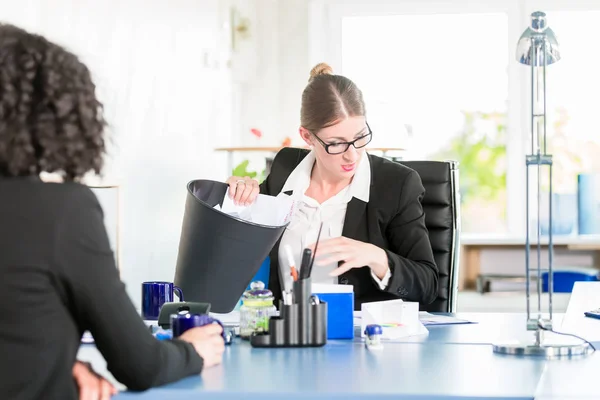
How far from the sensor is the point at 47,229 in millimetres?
1034

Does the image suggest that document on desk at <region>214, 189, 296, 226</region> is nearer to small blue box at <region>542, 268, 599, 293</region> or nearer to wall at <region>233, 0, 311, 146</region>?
small blue box at <region>542, 268, 599, 293</region>

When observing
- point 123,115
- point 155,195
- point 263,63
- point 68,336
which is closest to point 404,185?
point 68,336

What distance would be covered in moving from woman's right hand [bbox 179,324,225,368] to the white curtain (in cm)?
172

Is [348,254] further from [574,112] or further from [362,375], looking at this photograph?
[574,112]

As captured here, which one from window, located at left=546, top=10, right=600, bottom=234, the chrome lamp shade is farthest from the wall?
the chrome lamp shade

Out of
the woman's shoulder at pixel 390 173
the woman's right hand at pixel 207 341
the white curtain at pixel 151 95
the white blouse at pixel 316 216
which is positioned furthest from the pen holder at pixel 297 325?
the white curtain at pixel 151 95

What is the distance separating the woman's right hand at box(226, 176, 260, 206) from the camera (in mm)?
2152

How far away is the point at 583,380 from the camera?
130 cm

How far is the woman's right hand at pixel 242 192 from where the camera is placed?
2.15 meters

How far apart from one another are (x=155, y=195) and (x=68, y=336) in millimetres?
2990

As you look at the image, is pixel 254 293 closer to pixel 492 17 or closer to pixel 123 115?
pixel 123 115

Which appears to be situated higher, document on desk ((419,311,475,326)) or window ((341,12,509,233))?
window ((341,12,509,233))

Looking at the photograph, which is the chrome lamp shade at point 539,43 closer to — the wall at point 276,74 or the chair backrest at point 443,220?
the chair backrest at point 443,220

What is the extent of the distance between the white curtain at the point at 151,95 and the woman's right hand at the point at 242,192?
3.22 feet
